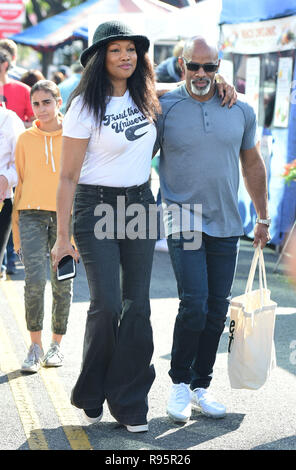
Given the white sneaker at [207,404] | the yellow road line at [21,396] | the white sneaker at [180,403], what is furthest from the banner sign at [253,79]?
the white sneaker at [180,403]

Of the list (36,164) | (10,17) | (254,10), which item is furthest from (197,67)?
(10,17)

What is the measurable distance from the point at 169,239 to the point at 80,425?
109 cm

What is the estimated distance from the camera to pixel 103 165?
4570 mm

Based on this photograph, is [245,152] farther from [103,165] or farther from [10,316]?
[10,316]

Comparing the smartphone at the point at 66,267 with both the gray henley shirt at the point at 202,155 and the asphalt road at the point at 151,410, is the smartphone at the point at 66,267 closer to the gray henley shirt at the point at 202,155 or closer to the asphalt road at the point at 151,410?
the gray henley shirt at the point at 202,155

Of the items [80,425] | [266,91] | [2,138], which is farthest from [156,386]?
[266,91]

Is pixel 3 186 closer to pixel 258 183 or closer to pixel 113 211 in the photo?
pixel 113 211

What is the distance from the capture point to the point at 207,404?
198 inches

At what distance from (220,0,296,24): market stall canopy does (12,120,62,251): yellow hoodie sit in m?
4.56

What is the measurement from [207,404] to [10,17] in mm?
22134

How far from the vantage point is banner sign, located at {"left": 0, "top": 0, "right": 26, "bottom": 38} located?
25.4m

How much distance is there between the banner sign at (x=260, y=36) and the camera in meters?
10.1

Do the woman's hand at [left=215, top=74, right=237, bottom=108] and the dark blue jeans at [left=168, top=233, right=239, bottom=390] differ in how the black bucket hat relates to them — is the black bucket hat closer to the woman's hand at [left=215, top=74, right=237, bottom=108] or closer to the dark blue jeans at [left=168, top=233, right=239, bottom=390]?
the woman's hand at [left=215, top=74, right=237, bottom=108]

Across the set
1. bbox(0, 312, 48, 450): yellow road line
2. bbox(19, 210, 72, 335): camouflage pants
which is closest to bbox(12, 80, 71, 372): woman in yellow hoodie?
bbox(19, 210, 72, 335): camouflage pants
